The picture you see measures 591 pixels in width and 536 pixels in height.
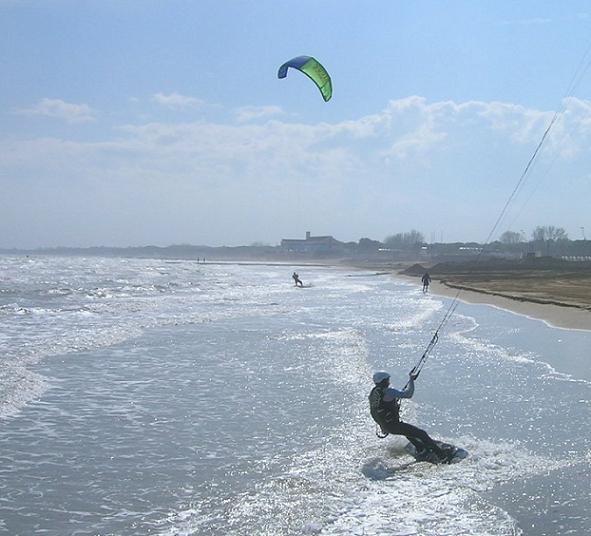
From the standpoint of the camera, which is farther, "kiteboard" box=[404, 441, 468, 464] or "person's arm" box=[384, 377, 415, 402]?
"person's arm" box=[384, 377, 415, 402]

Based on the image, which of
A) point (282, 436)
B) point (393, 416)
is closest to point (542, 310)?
point (282, 436)

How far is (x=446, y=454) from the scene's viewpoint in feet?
25.1

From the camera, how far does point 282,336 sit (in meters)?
18.7

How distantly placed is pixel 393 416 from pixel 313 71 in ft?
26.9

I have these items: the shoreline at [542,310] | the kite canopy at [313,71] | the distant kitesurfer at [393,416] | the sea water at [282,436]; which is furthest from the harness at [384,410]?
the shoreline at [542,310]

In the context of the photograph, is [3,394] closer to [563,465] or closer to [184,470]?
[184,470]

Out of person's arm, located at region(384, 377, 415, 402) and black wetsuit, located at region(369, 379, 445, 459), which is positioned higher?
person's arm, located at region(384, 377, 415, 402)

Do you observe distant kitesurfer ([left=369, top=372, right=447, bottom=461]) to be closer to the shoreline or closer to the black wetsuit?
the black wetsuit

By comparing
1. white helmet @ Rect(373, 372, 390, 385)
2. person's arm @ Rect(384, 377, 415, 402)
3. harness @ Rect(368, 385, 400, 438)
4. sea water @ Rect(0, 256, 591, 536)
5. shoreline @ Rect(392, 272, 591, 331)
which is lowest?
sea water @ Rect(0, 256, 591, 536)

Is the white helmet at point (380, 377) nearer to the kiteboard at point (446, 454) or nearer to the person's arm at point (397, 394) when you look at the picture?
the person's arm at point (397, 394)

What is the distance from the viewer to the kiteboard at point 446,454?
7.60 m

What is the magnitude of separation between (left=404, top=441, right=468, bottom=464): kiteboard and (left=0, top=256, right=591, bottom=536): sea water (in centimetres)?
15

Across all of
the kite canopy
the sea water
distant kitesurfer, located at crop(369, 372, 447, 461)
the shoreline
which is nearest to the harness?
distant kitesurfer, located at crop(369, 372, 447, 461)

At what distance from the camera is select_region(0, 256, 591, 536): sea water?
6.02m
